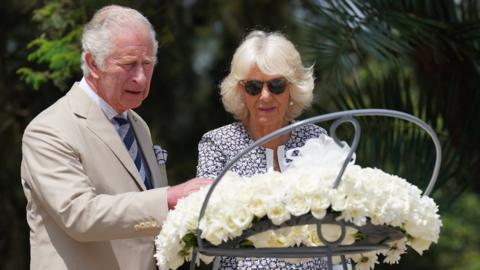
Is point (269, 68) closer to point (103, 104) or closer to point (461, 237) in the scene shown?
point (103, 104)

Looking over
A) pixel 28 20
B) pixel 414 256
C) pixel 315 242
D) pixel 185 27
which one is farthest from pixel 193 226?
pixel 414 256

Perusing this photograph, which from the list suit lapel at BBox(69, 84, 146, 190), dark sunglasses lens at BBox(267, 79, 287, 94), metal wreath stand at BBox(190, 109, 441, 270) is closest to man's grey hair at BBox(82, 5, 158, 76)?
suit lapel at BBox(69, 84, 146, 190)

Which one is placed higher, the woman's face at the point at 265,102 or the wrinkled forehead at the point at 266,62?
the wrinkled forehead at the point at 266,62

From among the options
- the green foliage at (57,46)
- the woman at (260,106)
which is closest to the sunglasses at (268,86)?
the woman at (260,106)

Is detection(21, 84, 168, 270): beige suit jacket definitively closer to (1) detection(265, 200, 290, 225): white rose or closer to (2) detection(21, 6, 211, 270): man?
(2) detection(21, 6, 211, 270): man

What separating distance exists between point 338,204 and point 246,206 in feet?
0.88

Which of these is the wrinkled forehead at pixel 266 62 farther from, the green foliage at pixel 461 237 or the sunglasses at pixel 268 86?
the green foliage at pixel 461 237

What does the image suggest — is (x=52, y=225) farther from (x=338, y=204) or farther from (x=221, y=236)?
(x=338, y=204)

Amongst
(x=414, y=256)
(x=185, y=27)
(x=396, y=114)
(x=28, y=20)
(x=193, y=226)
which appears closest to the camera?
(x=396, y=114)

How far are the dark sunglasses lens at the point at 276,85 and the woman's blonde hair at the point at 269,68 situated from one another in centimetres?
3

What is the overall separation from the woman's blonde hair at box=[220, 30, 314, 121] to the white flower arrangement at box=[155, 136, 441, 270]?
3.38 feet

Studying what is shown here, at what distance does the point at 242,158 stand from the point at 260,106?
8.7 inches

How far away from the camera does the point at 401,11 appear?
6.94m

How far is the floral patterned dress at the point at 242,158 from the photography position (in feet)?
13.8
